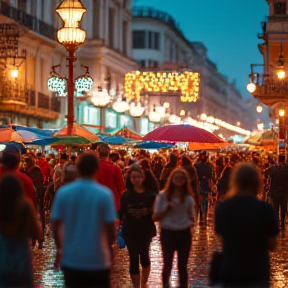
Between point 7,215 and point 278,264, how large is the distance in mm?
7929

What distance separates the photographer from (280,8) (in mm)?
48188

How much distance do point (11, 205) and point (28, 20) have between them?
36.2 metres

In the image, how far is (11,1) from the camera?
40875 mm

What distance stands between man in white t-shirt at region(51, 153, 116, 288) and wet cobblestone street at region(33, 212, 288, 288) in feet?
15.6

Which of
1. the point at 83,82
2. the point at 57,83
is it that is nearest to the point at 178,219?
the point at 83,82

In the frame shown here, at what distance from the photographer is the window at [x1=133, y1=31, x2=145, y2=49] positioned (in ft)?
280

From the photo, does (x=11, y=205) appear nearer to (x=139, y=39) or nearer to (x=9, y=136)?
(x=9, y=136)

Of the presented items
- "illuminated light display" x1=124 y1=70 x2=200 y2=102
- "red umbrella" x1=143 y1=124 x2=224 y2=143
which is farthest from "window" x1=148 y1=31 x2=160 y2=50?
"red umbrella" x1=143 y1=124 x2=224 y2=143

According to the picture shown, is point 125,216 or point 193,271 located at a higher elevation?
point 125,216

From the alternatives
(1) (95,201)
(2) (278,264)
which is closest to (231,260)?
(1) (95,201)

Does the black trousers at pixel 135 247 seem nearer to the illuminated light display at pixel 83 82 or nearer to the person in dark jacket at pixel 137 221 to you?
the person in dark jacket at pixel 137 221

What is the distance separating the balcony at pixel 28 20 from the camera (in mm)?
39438

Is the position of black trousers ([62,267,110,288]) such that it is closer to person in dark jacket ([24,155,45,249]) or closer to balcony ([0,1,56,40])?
person in dark jacket ([24,155,45,249])

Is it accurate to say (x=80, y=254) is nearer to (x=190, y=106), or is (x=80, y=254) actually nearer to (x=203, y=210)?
(x=203, y=210)
